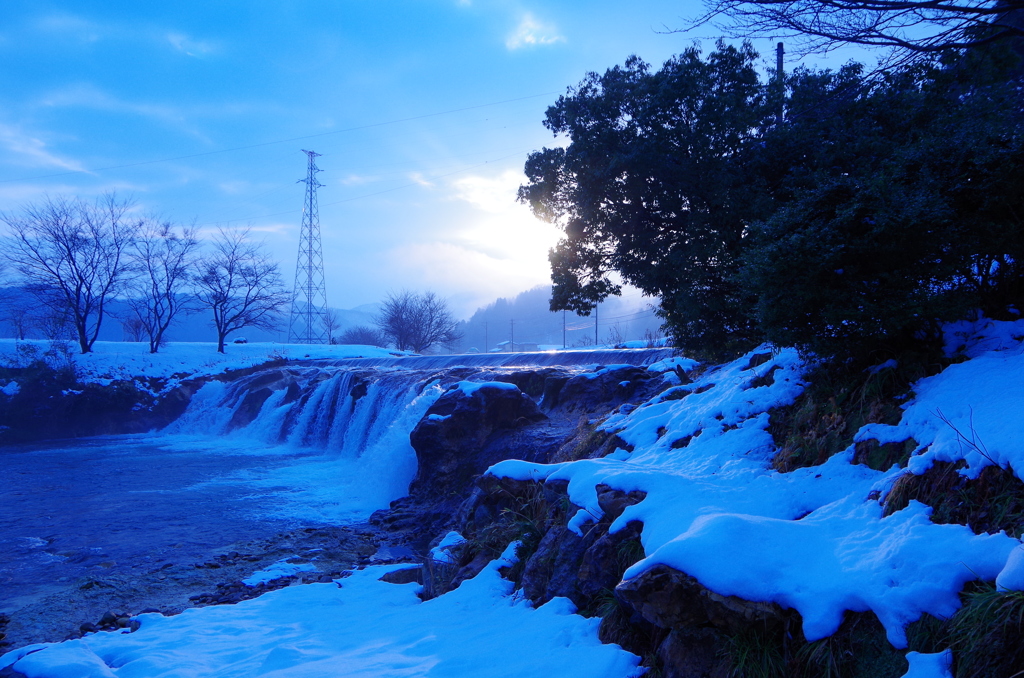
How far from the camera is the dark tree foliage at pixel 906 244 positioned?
4.41 meters

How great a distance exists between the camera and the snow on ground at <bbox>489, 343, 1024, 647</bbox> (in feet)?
9.34

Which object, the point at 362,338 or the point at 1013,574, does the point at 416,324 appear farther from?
the point at 1013,574

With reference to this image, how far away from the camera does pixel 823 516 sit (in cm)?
376

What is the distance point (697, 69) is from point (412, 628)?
9428 mm

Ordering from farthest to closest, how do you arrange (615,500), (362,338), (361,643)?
(362,338) → (361,643) → (615,500)

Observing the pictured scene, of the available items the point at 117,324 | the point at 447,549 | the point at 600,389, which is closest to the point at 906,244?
the point at 447,549

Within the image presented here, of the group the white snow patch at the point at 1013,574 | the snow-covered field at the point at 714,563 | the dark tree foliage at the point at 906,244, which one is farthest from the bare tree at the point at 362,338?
the white snow patch at the point at 1013,574

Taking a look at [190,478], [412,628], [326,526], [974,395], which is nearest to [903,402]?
[974,395]

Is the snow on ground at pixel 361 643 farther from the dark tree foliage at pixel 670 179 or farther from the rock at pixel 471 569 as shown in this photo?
the dark tree foliage at pixel 670 179

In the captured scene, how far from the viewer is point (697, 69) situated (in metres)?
9.73

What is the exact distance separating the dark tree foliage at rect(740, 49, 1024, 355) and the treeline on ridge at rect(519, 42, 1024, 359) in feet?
0.05

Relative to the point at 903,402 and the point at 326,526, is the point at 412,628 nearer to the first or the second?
the point at 903,402

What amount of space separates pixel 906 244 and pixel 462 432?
849 cm

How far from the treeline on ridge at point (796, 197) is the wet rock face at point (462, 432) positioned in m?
2.46
